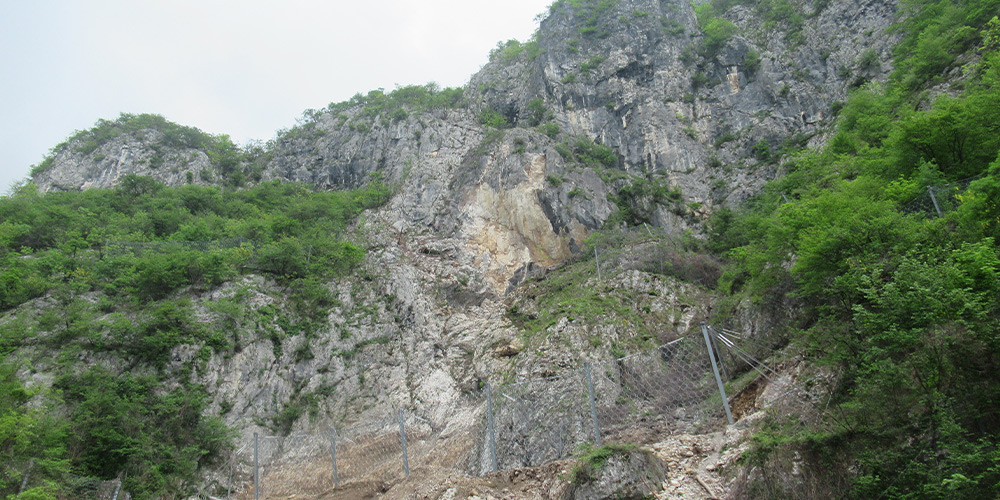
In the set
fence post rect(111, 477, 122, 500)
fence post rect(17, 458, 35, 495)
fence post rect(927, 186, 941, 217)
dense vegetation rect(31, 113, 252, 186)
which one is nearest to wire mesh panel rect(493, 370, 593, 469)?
fence post rect(927, 186, 941, 217)

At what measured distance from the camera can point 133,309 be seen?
58.3ft

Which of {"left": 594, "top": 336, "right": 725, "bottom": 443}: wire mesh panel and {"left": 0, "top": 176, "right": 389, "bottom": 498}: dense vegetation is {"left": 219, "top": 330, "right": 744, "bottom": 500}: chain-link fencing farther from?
{"left": 0, "top": 176, "right": 389, "bottom": 498}: dense vegetation

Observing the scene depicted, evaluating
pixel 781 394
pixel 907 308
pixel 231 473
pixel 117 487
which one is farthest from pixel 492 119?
pixel 907 308

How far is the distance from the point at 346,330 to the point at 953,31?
83.0ft

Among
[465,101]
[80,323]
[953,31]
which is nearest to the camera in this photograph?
[80,323]

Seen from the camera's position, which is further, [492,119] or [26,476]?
[492,119]

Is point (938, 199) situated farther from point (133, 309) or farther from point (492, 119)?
point (492, 119)

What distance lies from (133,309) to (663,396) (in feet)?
60.9

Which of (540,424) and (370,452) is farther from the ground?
(370,452)

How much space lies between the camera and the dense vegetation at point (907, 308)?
467 cm

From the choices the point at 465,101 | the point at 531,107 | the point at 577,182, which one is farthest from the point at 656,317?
the point at 465,101

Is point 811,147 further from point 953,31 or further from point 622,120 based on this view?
point 622,120

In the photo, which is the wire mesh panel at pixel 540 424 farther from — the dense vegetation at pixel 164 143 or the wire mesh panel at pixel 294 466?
the dense vegetation at pixel 164 143

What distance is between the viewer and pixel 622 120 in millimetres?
32188
